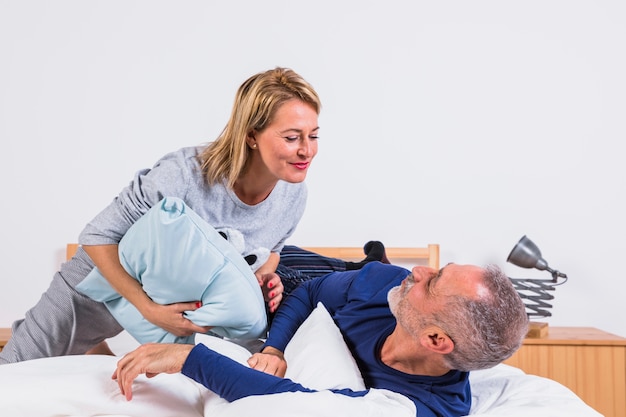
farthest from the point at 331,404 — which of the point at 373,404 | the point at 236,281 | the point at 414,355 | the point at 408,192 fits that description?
the point at 408,192

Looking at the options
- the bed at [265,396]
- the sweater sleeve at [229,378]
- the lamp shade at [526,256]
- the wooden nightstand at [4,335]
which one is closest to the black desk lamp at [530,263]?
the lamp shade at [526,256]

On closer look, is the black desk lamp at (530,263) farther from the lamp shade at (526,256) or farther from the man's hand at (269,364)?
the man's hand at (269,364)

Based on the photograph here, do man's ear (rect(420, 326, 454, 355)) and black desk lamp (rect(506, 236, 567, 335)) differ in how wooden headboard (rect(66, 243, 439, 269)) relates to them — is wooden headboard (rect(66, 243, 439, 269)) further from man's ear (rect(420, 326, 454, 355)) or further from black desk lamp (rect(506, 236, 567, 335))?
man's ear (rect(420, 326, 454, 355))

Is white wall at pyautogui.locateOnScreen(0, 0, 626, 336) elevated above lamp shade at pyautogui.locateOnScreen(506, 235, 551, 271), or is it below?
above

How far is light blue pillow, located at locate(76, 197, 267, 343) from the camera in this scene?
1518 mm

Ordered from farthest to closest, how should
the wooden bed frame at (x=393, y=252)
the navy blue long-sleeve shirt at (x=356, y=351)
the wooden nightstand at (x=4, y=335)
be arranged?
the wooden bed frame at (x=393, y=252) → the wooden nightstand at (x=4, y=335) → the navy blue long-sleeve shirt at (x=356, y=351)

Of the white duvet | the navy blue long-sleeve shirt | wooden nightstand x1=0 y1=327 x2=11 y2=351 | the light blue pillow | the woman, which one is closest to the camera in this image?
the white duvet

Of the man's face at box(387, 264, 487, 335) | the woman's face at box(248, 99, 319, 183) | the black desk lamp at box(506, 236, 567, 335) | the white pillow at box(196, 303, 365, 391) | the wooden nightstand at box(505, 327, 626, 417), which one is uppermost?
the woman's face at box(248, 99, 319, 183)

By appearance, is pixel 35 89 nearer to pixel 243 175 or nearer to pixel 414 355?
pixel 243 175

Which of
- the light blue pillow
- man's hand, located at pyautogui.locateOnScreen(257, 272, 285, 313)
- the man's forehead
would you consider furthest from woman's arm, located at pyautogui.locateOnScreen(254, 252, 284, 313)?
the man's forehead

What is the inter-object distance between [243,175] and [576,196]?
69.7 inches

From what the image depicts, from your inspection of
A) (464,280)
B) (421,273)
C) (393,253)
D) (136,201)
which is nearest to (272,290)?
(136,201)

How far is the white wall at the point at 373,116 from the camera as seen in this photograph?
288 centimetres

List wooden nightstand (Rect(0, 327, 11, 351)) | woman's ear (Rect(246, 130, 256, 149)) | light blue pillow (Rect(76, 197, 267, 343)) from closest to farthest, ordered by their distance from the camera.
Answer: light blue pillow (Rect(76, 197, 267, 343))
woman's ear (Rect(246, 130, 256, 149))
wooden nightstand (Rect(0, 327, 11, 351))
